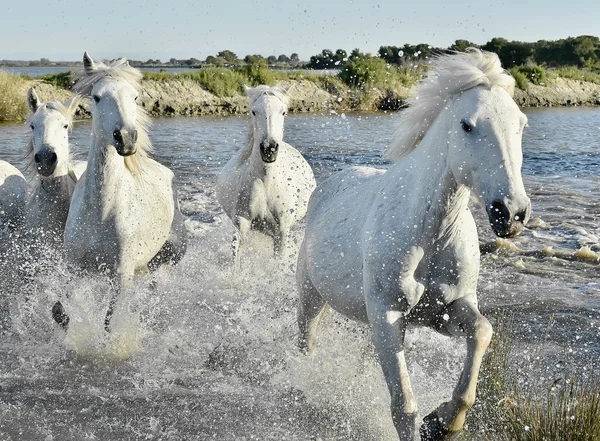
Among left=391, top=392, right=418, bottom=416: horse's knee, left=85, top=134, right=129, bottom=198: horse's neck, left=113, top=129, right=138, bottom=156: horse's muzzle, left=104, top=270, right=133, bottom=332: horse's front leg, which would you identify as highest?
left=113, top=129, right=138, bottom=156: horse's muzzle

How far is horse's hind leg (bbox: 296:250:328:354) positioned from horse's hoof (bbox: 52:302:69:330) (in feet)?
6.75

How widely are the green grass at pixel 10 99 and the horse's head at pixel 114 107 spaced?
18021mm

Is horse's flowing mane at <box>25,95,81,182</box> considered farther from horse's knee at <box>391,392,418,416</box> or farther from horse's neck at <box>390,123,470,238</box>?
horse's knee at <box>391,392,418,416</box>

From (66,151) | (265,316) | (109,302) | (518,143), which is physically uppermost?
(518,143)

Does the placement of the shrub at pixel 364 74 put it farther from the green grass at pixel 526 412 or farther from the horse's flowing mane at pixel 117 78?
the green grass at pixel 526 412

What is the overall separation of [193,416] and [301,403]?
0.72m

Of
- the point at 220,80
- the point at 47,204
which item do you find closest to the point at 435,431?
the point at 47,204

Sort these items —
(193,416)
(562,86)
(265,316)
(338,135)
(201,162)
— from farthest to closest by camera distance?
(562,86), (338,135), (201,162), (265,316), (193,416)

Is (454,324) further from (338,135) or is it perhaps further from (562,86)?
(562,86)

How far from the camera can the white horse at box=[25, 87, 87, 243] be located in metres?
5.75

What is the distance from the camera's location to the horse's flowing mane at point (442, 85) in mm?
3105

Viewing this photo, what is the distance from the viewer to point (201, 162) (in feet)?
52.5

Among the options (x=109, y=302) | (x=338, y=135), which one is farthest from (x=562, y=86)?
(x=109, y=302)

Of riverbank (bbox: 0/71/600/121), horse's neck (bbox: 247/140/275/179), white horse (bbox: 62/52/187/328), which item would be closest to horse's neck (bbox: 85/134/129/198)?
white horse (bbox: 62/52/187/328)
